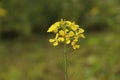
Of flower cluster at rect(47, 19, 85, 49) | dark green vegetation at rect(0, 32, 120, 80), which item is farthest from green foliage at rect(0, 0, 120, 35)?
flower cluster at rect(47, 19, 85, 49)

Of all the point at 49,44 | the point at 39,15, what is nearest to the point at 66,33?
the point at 49,44

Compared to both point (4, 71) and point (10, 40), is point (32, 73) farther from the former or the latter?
point (10, 40)

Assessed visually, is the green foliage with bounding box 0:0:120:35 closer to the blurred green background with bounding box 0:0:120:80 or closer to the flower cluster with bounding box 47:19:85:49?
the blurred green background with bounding box 0:0:120:80

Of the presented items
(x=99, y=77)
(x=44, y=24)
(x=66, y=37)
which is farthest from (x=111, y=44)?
(x=66, y=37)

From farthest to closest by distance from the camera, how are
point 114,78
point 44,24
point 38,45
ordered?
point 44,24 → point 38,45 → point 114,78

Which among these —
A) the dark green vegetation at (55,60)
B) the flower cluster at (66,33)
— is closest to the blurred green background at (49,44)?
the dark green vegetation at (55,60)
